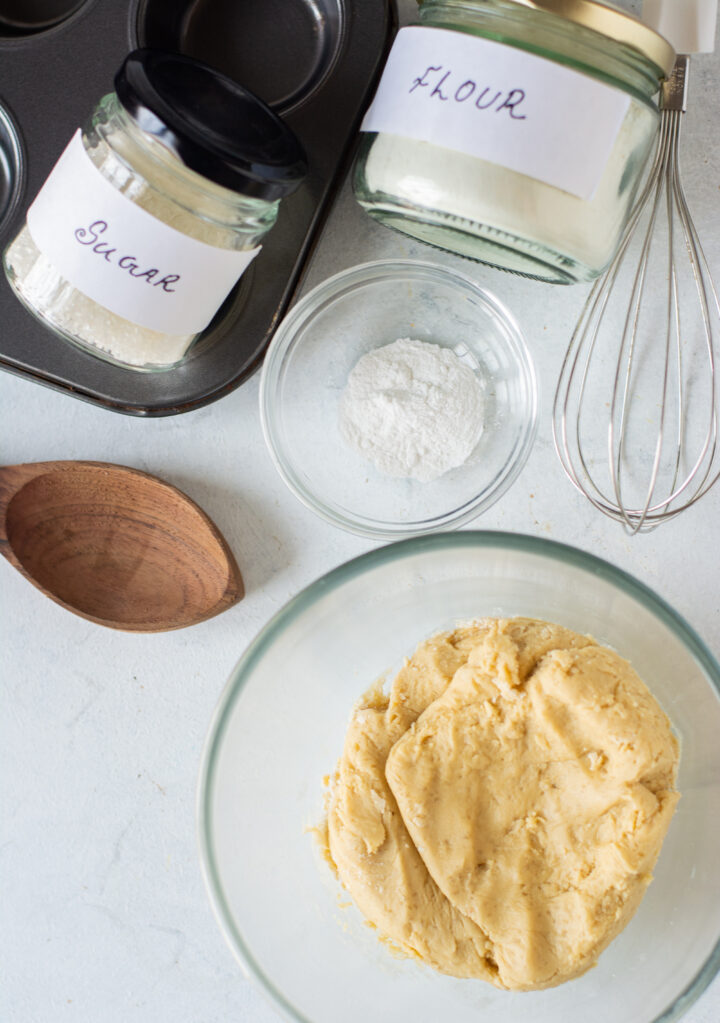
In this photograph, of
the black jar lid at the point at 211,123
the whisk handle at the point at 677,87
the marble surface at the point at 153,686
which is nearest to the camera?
the black jar lid at the point at 211,123

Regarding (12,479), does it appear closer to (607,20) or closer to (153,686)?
(153,686)

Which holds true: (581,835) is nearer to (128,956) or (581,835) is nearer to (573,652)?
(573,652)

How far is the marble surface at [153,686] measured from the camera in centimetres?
81

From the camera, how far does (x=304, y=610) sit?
2.28ft

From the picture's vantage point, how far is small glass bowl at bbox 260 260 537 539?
2.63 feet

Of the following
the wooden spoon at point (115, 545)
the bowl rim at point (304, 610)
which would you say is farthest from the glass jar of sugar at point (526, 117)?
the wooden spoon at point (115, 545)

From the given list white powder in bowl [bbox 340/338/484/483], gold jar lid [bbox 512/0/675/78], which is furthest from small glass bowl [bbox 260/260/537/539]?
gold jar lid [bbox 512/0/675/78]

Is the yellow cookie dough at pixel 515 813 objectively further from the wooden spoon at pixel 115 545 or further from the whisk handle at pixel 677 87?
the whisk handle at pixel 677 87

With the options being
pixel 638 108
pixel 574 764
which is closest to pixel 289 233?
pixel 638 108

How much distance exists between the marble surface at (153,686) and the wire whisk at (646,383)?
0.07ft

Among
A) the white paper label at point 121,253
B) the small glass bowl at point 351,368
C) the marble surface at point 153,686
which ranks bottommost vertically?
the marble surface at point 153,686

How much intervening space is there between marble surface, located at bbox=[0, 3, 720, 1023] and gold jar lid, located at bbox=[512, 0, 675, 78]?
23 centimetres

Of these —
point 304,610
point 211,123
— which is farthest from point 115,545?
point 211,123

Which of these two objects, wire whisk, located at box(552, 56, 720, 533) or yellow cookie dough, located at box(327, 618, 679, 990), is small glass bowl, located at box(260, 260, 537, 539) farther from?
yellow cookie dough, located at box(327, 618, 679, 990)
